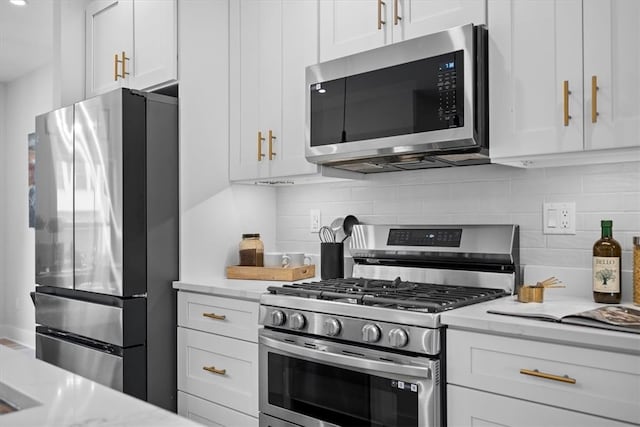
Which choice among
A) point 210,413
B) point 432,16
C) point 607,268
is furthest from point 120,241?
point 607,268

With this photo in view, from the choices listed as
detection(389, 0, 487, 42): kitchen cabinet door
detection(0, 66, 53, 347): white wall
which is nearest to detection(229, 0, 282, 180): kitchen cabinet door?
detection(389, 0, 487, 42): kitchen cabinet door

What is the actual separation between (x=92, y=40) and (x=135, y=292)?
63.5 inches

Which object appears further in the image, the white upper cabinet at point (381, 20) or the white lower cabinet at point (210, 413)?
the white lower cabinet at point (210, 413)

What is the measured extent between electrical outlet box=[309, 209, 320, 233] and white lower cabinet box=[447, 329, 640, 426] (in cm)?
135

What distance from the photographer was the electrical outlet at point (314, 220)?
2957mm

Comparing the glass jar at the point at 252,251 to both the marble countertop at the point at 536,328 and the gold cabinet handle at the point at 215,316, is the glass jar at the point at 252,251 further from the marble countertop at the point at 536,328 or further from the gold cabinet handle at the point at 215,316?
the marble countertop at the point at 536,328

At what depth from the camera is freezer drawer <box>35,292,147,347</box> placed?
2.54 m

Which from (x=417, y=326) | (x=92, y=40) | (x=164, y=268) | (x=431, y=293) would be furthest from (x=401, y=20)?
(x=92, y=40)

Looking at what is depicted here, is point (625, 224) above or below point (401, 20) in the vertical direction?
below

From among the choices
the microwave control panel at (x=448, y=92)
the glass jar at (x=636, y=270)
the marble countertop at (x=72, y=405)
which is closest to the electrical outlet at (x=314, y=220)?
the microwave control panel at (x=448, y=92)

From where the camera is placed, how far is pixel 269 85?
2.68m

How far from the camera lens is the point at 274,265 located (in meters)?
2.87

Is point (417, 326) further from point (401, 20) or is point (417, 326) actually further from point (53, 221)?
point (53, 221)

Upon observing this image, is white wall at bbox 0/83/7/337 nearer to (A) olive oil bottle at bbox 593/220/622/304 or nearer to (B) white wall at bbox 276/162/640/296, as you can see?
(B) white wall at bbox 276/162/640/296
